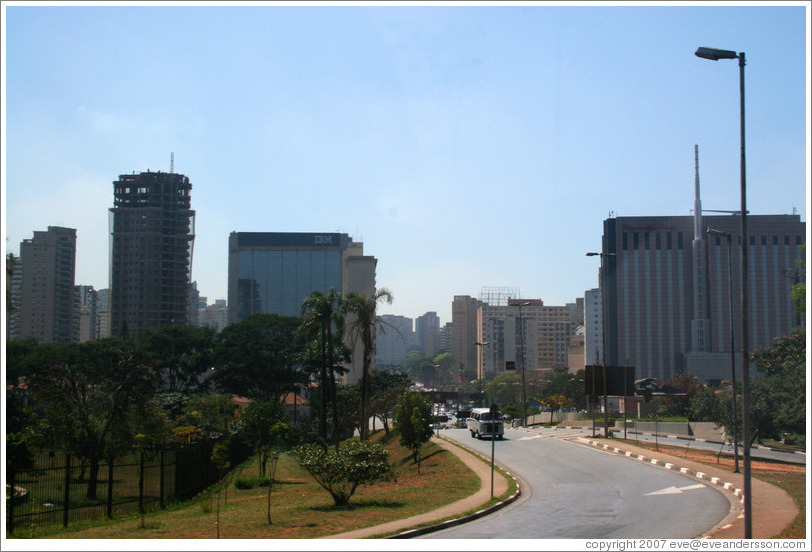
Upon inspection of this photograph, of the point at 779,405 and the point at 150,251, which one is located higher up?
the point at 150,251

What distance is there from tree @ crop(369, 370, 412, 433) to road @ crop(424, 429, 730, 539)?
1975 cm

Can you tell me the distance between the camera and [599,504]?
21156mm

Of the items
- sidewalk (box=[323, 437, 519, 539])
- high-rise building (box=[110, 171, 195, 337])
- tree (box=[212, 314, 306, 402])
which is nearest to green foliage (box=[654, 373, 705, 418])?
tree (box=[212, 314, 306, 402])

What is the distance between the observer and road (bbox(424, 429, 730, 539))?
17.2m

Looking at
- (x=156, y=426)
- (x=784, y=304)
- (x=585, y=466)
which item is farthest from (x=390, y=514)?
(x=784, y=304)

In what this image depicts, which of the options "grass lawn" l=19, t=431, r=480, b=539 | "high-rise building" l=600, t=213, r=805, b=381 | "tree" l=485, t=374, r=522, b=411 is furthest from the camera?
"high-rise building" l=600, t=213, r=805, b=381

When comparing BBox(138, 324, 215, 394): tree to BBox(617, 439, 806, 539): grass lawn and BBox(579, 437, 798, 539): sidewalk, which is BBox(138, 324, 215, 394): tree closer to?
BBox(617, 439, 806, 539): grass lawn

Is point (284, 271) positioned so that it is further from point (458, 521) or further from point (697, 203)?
point (458, 521)

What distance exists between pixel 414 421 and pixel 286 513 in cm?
1477

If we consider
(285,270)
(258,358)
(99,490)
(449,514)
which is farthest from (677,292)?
(449,514)

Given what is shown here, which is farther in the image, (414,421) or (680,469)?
(414,421)

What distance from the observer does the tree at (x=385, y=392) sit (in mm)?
56531

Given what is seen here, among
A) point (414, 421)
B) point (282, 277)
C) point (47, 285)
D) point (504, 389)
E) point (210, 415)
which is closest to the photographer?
point (414, 421)

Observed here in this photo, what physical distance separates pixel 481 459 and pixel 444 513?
15794 millimetres
